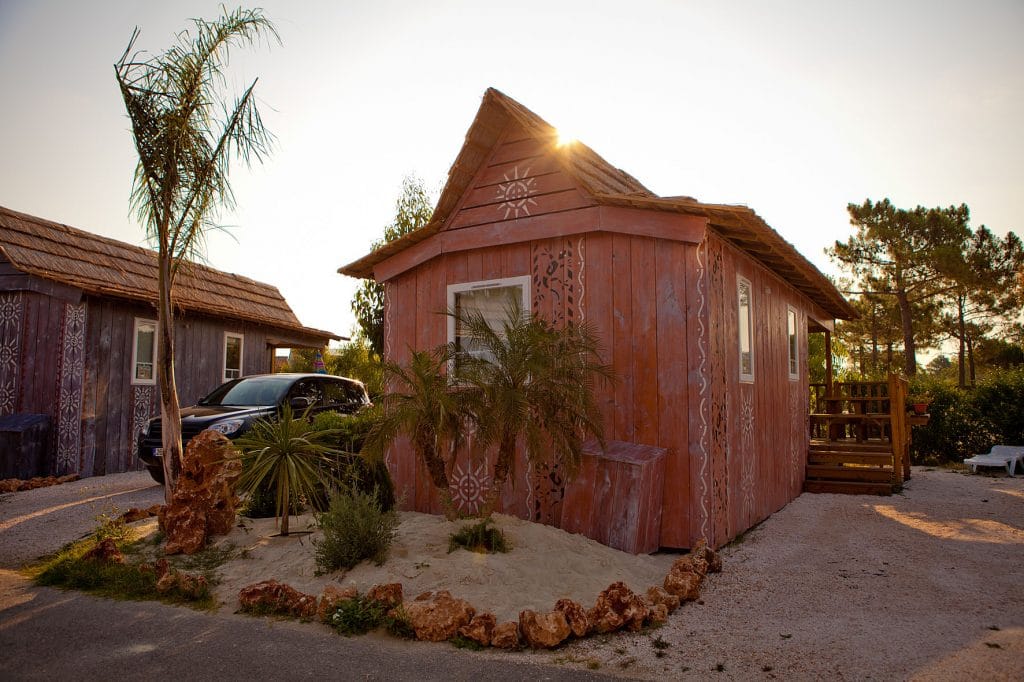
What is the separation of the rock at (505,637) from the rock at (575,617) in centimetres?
36

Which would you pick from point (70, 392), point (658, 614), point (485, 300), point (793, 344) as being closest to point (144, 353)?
point (70, 392)

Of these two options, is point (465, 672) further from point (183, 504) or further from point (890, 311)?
point (890, 311)

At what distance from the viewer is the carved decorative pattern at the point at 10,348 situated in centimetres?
1216

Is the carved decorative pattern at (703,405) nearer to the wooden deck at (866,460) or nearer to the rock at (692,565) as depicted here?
the rock at (692,565)

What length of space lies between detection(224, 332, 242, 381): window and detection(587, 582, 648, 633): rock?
13.7m

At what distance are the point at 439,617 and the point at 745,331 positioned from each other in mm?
5765

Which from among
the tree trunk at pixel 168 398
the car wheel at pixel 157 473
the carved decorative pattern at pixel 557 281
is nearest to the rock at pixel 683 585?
the carved decorative pattern at pixel 557 281

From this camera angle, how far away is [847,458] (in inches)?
481

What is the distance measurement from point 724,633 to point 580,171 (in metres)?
4.97

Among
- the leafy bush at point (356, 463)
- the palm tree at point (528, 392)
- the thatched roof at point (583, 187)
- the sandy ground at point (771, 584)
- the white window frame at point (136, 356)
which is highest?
the thatched roof at point (583, 187)

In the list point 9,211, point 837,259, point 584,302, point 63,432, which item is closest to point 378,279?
point 584,302

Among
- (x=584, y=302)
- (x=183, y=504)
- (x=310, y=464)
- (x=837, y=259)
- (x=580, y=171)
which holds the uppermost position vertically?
(x=837, y=259)

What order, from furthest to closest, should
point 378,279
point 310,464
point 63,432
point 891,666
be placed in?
point 63,432
point 378,279
point 310,464
point 891,666

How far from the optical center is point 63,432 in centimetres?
1212
